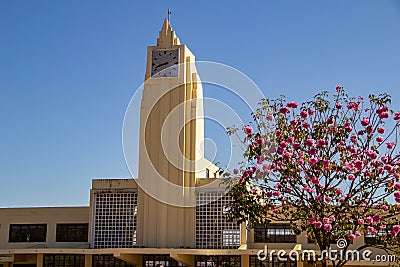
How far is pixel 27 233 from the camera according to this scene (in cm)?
3125

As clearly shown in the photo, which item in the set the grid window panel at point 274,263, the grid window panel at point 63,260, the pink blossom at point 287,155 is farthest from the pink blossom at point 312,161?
the grid window panel at point 63,260

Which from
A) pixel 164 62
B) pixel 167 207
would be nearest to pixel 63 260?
pixel 167 207

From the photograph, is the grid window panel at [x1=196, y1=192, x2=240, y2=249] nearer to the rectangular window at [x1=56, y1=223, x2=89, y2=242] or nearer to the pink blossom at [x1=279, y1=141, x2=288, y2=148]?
the rectangular window at [x1=56, y1=223, x2=89, y2=242]

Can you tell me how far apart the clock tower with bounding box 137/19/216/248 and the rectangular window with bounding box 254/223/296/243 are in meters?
2.91

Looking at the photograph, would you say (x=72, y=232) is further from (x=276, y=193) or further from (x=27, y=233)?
(x=276, y=193)

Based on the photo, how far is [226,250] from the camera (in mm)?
26141

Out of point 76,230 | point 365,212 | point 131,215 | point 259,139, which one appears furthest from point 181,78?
point 365,212

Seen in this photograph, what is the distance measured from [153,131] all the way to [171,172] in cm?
208

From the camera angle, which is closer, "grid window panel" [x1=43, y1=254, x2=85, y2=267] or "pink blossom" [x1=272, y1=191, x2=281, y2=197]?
"pink blossom" [x1=272, y1=191, x2=281, y2=197]

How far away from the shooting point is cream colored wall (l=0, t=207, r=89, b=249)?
30.6 metres

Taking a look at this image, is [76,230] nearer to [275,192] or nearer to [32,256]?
[32,256]

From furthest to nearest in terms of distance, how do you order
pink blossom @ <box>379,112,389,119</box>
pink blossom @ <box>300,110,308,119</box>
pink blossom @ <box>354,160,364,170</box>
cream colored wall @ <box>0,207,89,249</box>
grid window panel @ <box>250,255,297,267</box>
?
cream colored wall @ <box>0,207,89,249</box>, grid window panel @ <box>250,255,297,267</box>, pink blossom @ <box>300,110,308,119</box>, pink blossom @ <box>379,112,389,119</box>, pink blossom @ <box>354,160,364,170</box>

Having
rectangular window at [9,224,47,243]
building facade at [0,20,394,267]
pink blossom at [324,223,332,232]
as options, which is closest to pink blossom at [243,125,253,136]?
pink blossom at [324,223,332,232]

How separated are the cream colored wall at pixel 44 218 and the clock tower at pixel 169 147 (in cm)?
398
